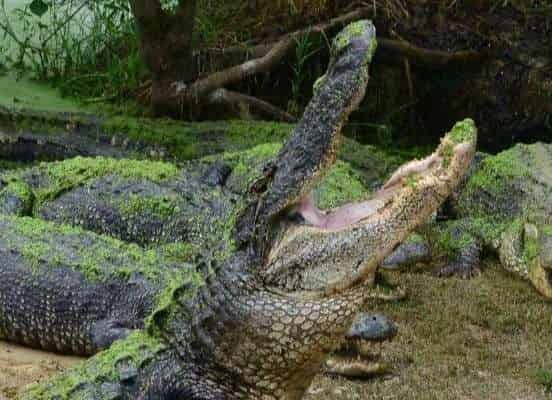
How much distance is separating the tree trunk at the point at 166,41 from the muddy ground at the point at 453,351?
2.96 meters

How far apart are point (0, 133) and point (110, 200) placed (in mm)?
1875

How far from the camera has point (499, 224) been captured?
23.1 feet

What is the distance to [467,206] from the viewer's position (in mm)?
7375

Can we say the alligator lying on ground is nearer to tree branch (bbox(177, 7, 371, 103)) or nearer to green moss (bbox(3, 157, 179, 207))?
green moss (bbox(3, 157, 179, 207))

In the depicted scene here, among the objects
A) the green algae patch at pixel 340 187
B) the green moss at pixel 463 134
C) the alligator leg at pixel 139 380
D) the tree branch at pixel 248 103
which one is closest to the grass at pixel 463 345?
the green algae patch at pixel 340 187

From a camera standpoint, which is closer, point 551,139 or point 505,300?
point 505,300

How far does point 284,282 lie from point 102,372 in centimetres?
67

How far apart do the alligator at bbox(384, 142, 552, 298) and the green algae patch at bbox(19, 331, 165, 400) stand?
2.92 m

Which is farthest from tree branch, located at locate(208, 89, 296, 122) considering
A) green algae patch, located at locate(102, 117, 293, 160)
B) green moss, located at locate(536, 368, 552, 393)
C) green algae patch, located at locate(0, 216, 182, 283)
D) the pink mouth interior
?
the pink mouth interior

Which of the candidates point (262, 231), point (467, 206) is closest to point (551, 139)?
point (467, 206)

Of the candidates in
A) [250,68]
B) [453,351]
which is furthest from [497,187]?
[453,351]

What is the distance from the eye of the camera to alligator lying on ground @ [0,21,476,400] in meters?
2.80

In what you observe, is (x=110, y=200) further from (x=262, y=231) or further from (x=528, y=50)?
(x=528, y=50)

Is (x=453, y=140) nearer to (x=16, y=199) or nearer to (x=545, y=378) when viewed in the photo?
(x=545, y=378)
